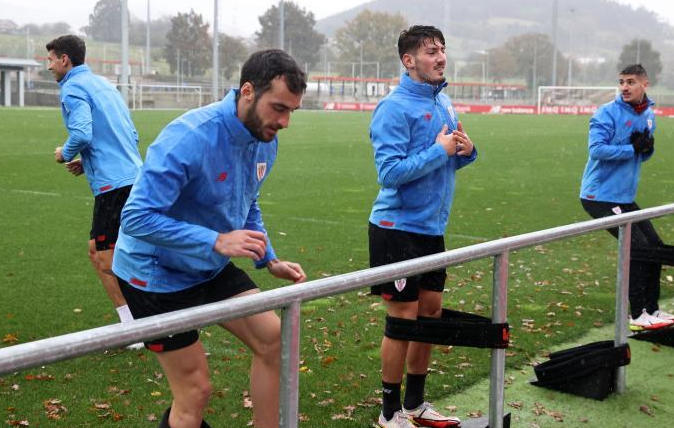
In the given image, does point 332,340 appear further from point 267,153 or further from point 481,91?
point 481,91

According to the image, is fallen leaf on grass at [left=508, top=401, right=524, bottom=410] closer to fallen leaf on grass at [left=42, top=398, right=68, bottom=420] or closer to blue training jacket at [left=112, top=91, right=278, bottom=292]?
blue training jacket at [left=112, top=91, right=278, bottom=292]

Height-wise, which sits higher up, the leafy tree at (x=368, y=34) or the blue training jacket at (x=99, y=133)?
the leafy tree at (x=368, y=34)

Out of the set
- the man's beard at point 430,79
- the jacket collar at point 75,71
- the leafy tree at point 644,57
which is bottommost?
the man's beard at point 430,79

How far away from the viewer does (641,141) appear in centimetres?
681

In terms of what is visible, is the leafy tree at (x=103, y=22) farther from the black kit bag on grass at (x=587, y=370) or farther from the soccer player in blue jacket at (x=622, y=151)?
the black kit bag on grass at (x=587, y=370)

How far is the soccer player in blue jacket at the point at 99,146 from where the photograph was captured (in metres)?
5.98

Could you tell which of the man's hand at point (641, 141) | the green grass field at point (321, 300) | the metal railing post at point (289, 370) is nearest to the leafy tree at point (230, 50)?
the green grass field at point (321, 300)

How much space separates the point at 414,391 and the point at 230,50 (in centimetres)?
9772

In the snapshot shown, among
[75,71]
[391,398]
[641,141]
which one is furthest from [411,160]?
[641,141]

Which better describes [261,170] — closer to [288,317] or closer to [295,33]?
[288,317]

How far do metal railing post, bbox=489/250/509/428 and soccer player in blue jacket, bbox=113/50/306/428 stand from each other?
3.68 ft

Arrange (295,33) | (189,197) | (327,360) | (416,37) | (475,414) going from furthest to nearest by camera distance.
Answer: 1. (295,33)
2. (327,360)
3. (475,414)
4. (416,37)
5. (189,197)

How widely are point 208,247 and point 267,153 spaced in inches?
24.4

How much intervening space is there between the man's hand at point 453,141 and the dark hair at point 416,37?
43 cm
